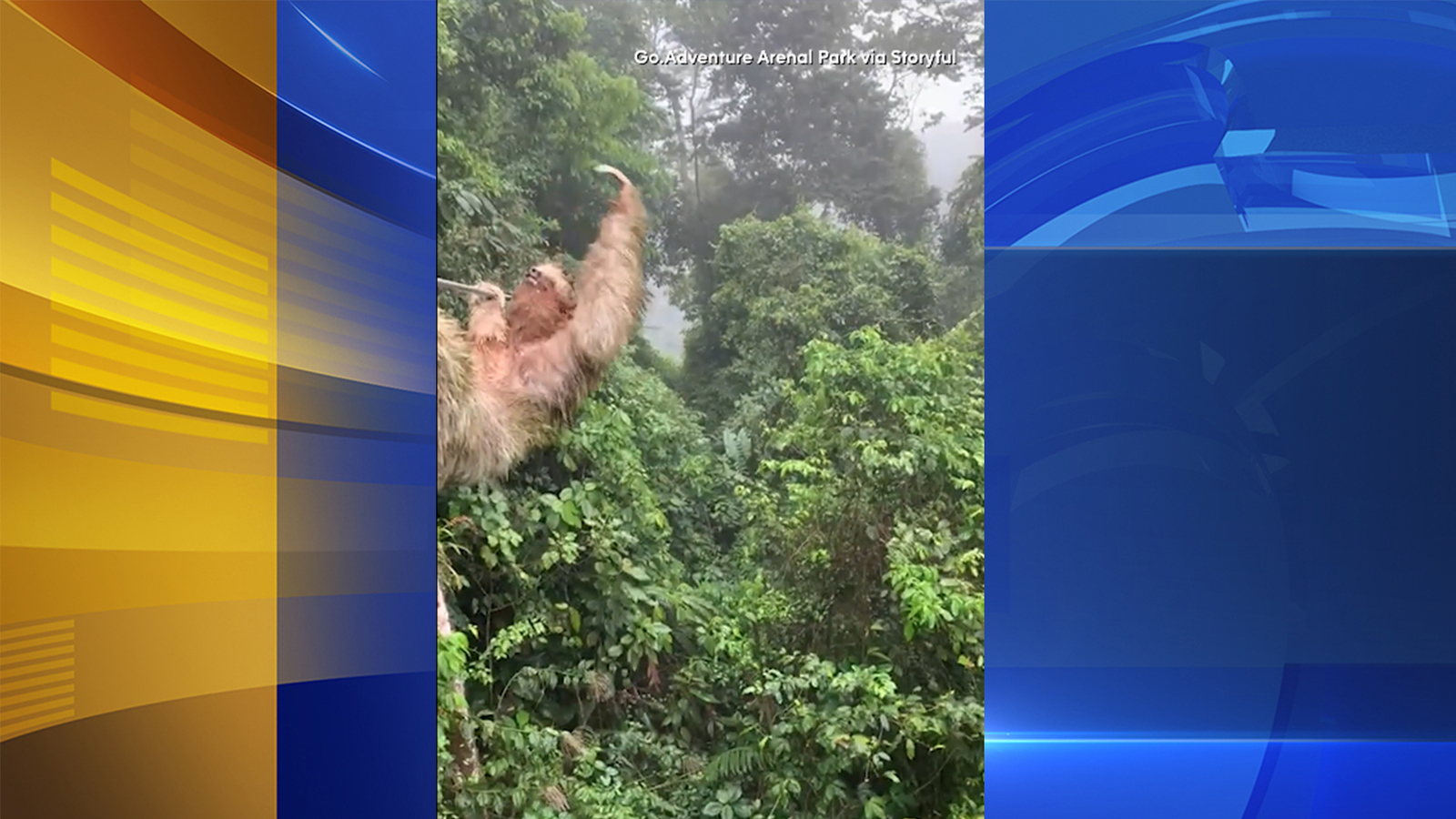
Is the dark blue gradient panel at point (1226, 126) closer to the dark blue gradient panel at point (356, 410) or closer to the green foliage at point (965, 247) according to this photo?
the green foliage at point (965, 247)

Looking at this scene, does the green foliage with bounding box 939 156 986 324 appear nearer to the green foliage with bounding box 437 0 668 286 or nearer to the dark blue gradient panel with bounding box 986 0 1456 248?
the dark blue gradient panel with bounding box 986 0 1456 248

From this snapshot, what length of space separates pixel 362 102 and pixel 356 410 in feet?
2.78

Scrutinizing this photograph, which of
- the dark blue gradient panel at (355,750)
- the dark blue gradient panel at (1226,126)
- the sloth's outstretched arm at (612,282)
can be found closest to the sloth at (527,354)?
the sloth's outstretched arm at (612,282)

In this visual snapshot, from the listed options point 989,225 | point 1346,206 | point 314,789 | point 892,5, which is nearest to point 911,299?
point 989,225

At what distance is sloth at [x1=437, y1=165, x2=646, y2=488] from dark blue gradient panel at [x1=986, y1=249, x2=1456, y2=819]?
3.68ft

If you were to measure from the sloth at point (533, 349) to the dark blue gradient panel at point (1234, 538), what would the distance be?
3.68ft

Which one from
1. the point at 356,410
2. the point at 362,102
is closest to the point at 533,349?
the point at 356,410

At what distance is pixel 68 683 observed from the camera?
6.93ft

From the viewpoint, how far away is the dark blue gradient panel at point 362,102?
101 inches

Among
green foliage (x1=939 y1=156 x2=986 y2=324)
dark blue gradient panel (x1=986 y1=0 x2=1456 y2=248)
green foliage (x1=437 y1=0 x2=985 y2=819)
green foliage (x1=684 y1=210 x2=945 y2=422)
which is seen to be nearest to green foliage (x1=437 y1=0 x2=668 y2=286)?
green foliage (x1=437 y1=0 x2=985 y2=819)

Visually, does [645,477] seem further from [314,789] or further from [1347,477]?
[1347,477]

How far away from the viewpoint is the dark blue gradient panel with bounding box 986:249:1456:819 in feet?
7.92

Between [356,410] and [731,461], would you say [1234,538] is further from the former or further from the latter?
[356,410]

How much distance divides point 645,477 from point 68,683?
1.44 meters
